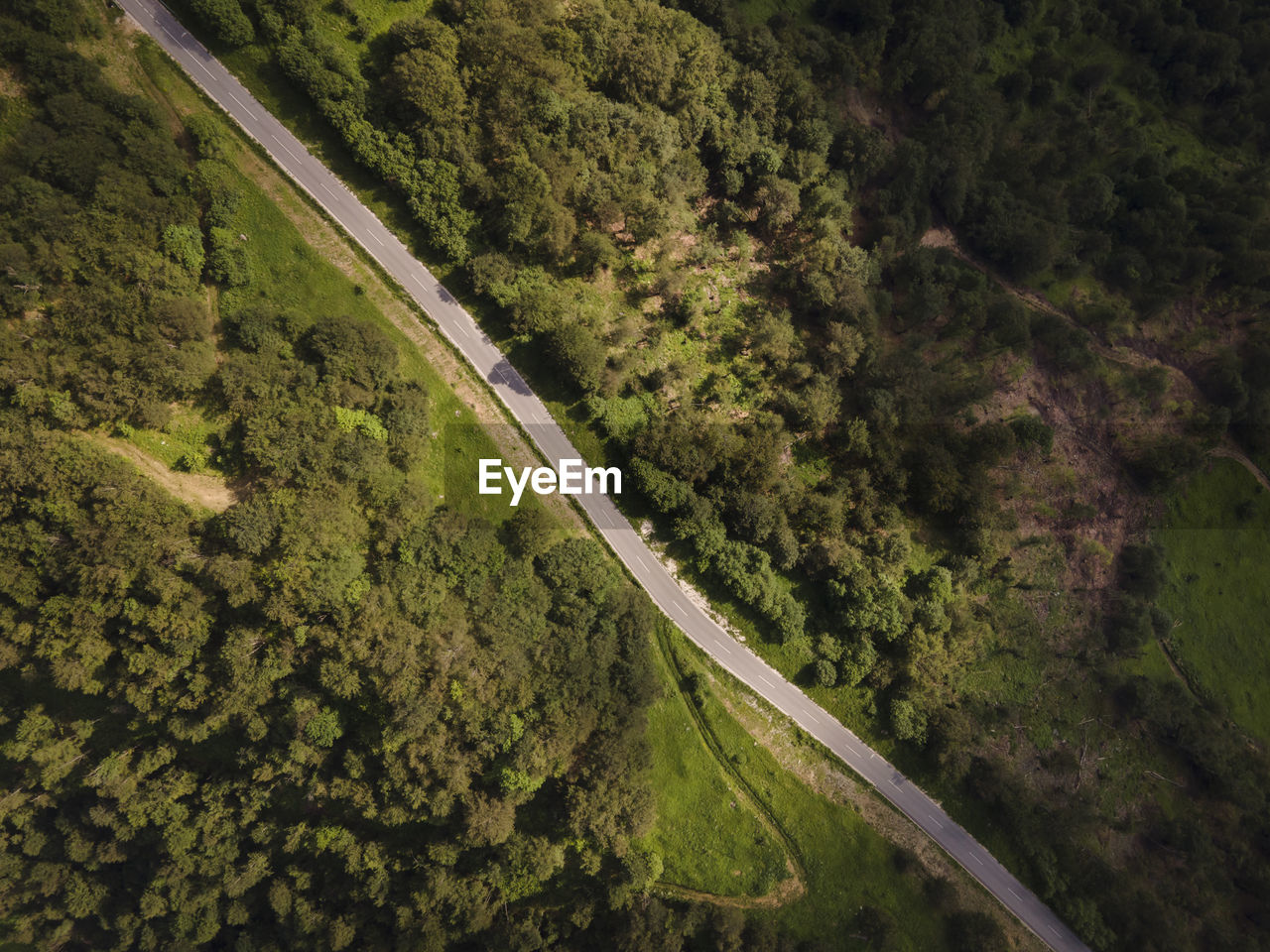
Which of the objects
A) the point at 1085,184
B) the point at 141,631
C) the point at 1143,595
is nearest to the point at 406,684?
the point at 141,631

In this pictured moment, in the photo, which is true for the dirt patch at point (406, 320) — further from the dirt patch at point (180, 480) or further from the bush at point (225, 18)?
the dirt patch at point (180, 480)

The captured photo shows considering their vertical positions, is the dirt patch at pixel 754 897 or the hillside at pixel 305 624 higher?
the hillside at pixel 305 624

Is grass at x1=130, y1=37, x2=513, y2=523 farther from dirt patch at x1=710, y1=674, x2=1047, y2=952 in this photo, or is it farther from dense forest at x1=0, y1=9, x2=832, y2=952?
dirt patch at x1=710, y1=674, x2=1047, y2=952

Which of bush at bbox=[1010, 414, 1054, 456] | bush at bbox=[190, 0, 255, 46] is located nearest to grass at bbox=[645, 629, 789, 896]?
bush at bbox=[1010, 414, 1054, 456]

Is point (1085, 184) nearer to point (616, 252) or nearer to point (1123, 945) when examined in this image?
point (616, 252)

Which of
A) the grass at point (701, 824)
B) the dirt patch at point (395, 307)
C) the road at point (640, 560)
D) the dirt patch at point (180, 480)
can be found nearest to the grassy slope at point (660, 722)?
the grass at point (701, 824)

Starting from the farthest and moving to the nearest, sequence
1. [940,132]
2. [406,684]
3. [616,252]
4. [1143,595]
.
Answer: [940,132] < [1143,595] < [616,252] < [406,684]
